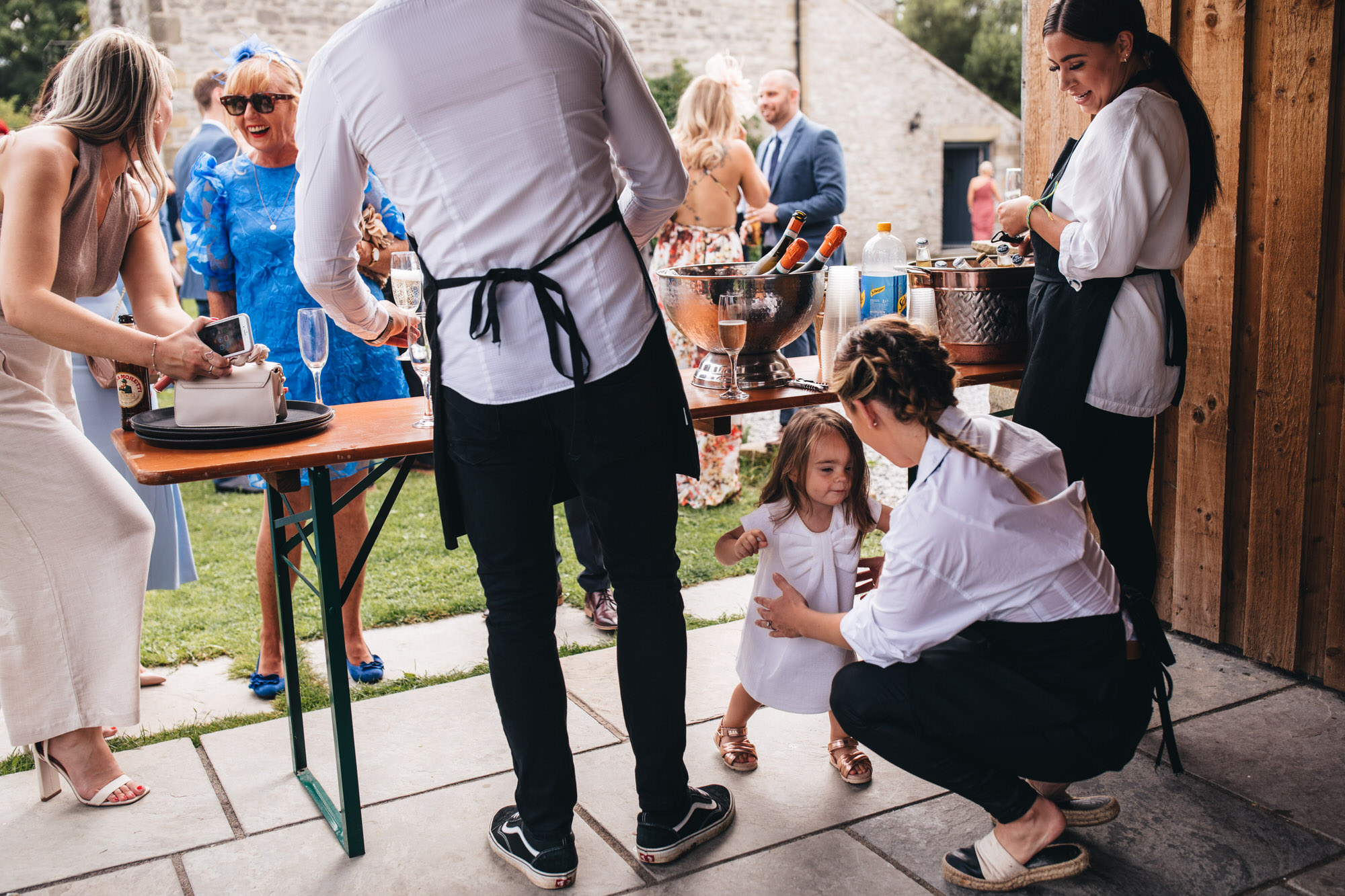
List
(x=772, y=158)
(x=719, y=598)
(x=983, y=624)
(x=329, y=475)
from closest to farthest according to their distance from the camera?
(x=983, y=624) < (x=329, y=475) < (x=719, y=598) < (x=772, y=158)

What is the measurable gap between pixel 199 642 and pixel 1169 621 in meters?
3.20

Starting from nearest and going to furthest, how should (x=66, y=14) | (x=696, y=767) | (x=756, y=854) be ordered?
(x=756, y=854), (x=696, y=767), (x=66, y=14)

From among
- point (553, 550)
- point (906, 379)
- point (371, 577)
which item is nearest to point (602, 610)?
point (371, 577)

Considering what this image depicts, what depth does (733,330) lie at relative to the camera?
96.7 inches

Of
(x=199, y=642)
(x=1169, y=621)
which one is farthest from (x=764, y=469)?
(x=199, y=642)

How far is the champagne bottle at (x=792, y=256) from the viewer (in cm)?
247

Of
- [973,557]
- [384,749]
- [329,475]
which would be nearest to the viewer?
[973,557]

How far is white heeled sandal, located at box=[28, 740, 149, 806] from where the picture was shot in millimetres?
2555

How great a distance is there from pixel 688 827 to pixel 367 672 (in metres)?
1.38

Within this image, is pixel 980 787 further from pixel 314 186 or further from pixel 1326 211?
pixel 1326 211

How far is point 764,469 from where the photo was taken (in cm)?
579

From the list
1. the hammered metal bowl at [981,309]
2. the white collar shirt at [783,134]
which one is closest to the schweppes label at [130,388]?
the hammered metal bowl at [981,309]

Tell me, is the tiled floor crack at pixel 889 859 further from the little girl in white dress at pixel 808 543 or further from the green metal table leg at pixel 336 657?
the green metal table leg at pixel 336 657

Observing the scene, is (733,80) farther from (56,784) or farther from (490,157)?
(56,784)
